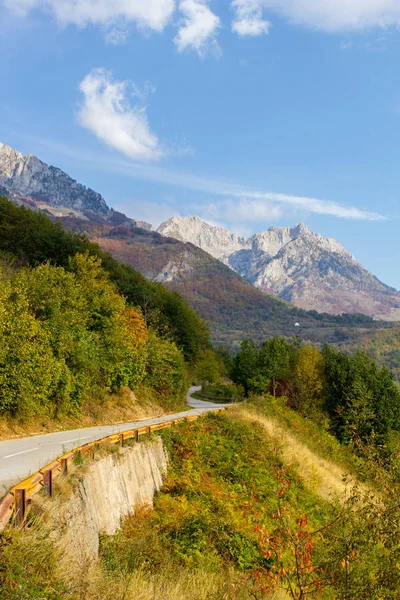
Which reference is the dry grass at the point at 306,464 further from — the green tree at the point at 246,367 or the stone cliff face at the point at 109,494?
the green tree at the point at 246,367

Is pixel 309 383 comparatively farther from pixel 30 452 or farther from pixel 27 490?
pixel 27 490

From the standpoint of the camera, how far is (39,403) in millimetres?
24484

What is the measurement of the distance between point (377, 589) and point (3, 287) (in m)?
21.3

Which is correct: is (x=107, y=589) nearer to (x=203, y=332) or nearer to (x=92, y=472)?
(x=92, y=472)

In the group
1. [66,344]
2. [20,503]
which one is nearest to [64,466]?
[20,503]

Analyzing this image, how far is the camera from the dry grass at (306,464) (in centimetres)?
2481

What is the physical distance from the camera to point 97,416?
98.8 ft

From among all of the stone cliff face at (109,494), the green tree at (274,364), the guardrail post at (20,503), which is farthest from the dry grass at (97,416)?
the green tree at (274,364)

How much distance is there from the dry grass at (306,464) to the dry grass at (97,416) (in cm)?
746

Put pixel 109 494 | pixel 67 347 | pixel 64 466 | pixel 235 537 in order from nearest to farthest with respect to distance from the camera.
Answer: pixel 64 466 < pixel 109 494 < pixel 235 537 < pixel 67 347

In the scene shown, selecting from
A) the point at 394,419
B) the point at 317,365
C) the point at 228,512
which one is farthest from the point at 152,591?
the point at 317,365

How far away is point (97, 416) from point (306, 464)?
490 inches

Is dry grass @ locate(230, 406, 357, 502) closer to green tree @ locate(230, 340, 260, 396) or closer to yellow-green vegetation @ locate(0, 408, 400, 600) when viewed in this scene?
yellow-green vegetation @ locate(0, 408, 400, 600)

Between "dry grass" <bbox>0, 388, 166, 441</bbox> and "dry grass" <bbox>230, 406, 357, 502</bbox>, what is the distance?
7.46 metres
